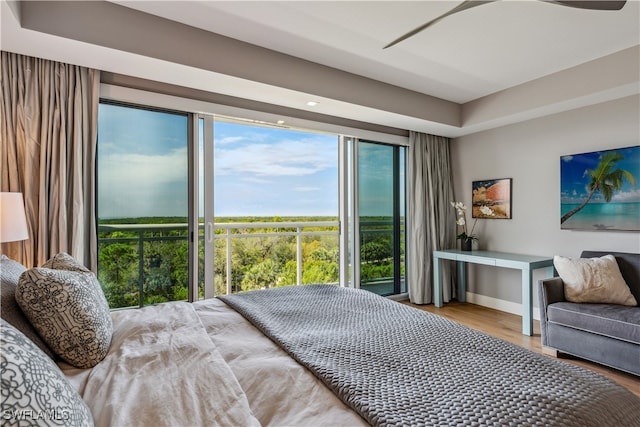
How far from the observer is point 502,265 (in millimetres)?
3742

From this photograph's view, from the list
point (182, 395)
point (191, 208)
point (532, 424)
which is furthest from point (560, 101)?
point (182, 395)

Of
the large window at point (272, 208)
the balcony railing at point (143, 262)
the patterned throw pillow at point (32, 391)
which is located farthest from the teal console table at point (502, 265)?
the patterned throw pillow at point (32, 391)

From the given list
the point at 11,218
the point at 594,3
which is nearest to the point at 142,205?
the point at 11,218

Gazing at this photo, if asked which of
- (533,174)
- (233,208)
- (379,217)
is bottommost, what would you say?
(379,217)

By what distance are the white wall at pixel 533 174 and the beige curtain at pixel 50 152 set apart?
14.2 feet

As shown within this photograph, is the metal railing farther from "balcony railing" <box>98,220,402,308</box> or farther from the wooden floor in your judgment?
the wooden floor

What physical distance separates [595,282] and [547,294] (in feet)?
→ 1.23

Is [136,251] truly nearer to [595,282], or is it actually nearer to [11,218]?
[11,218]

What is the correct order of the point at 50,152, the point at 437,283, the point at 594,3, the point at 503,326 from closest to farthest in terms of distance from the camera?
the point at 594,3 < the point at 50,152 < the point at 503,326 < the point at 437,283

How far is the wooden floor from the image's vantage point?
258 cm

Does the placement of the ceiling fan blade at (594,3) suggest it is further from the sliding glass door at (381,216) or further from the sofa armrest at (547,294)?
the sliding glass door at (381,216)

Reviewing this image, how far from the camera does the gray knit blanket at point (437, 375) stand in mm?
923

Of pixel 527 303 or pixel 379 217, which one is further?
pixel 379 217

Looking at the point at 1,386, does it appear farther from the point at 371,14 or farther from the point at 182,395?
the point at 371,14
